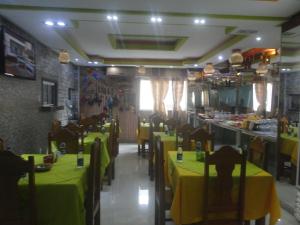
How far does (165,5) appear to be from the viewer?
350cm

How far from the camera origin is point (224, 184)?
243 cm

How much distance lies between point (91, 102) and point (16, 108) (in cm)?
485

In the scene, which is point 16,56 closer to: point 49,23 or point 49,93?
point 49,23

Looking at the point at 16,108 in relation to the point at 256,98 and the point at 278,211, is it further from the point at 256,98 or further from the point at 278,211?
the point at 256,98

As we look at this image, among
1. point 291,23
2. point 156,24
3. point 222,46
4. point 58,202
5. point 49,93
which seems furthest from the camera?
point 49,93

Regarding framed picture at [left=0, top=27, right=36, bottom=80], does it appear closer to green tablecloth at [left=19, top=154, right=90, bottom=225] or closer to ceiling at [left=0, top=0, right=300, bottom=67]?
ceiling at [left=0, top=0, right=300, bottom=67]

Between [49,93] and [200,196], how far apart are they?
16.9ft

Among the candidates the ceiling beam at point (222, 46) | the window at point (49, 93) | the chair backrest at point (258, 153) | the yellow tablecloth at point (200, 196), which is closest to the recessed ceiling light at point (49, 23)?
Result: the window at point (49, 93)

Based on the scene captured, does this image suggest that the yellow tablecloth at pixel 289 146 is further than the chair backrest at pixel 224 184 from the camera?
Yes

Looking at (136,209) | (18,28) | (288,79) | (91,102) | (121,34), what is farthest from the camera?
Result: (91,102)

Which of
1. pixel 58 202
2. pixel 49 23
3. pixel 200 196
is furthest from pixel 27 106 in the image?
pixel 200 196

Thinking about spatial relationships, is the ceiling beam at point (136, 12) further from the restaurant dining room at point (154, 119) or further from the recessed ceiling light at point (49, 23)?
the recessed ceiling light at point (49, 23)

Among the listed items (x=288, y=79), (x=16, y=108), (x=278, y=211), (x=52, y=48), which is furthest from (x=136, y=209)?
(x=52, y=48)

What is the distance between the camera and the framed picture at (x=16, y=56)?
13.5 ft
